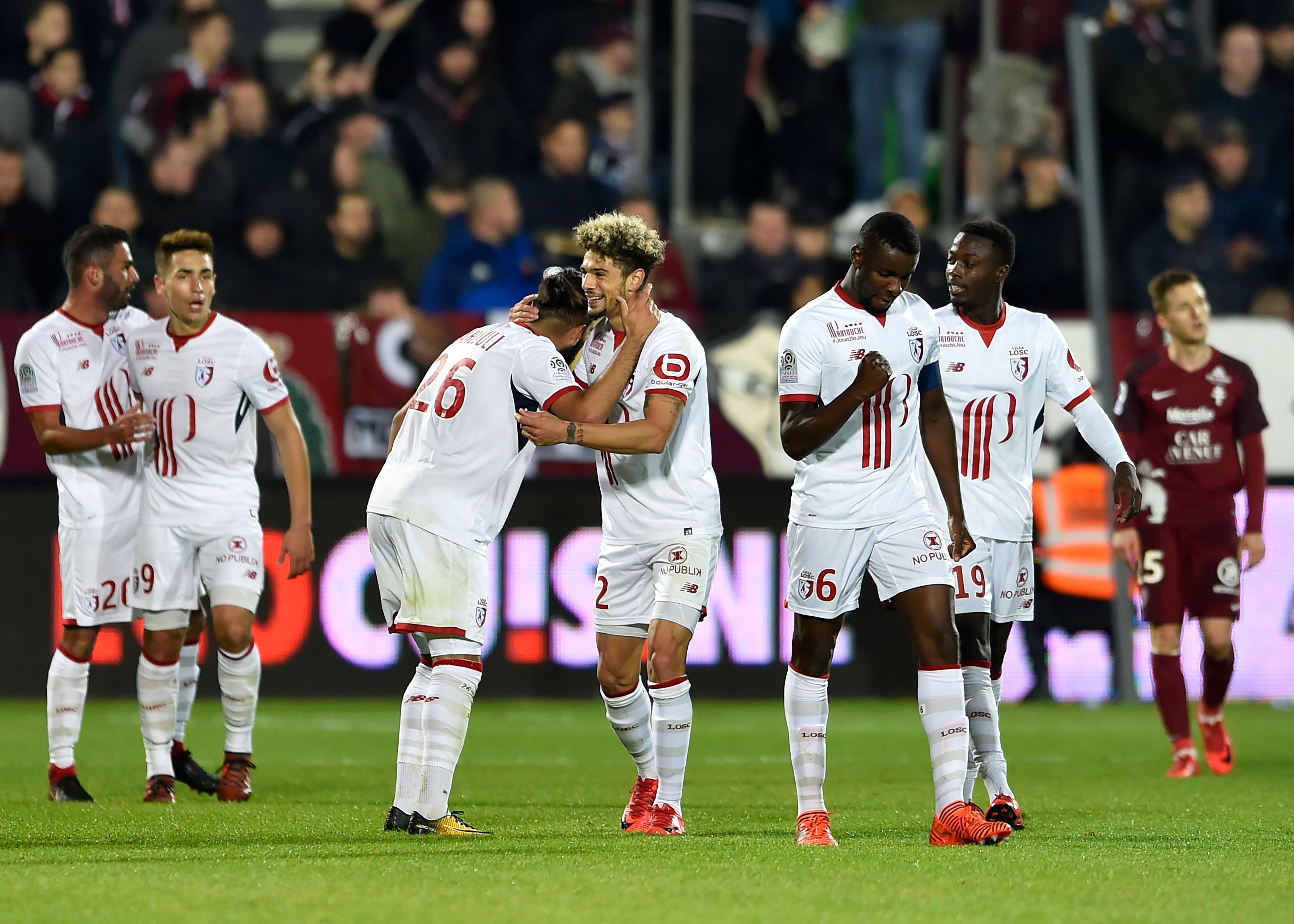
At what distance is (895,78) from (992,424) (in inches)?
362

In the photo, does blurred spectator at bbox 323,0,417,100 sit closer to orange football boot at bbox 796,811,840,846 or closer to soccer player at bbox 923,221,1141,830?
soccer player at bbox 923,221,1141,830

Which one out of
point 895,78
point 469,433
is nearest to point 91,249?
point 469,433

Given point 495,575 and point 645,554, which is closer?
point 645,554

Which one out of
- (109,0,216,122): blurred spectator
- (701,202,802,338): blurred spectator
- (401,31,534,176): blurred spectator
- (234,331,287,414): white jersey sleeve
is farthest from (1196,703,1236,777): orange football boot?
(109,0,216,122): blurred spectator

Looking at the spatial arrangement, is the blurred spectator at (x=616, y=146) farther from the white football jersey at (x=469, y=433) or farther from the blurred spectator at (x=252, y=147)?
the white football jersey at (x=469, y=433)

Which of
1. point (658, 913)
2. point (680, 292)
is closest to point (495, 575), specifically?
point (680, 292)

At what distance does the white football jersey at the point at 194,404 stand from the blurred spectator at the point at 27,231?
250 inches

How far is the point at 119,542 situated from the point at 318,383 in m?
4.76

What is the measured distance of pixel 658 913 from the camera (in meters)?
4.89

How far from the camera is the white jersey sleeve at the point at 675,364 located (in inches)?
259

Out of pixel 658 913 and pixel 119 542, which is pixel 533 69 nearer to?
pixel 119 542

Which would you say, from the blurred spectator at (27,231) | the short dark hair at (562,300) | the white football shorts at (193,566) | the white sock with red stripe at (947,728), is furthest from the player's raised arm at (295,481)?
the blurred spectator at (27,231)

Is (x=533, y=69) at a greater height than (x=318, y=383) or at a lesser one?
greater

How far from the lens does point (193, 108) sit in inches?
588
